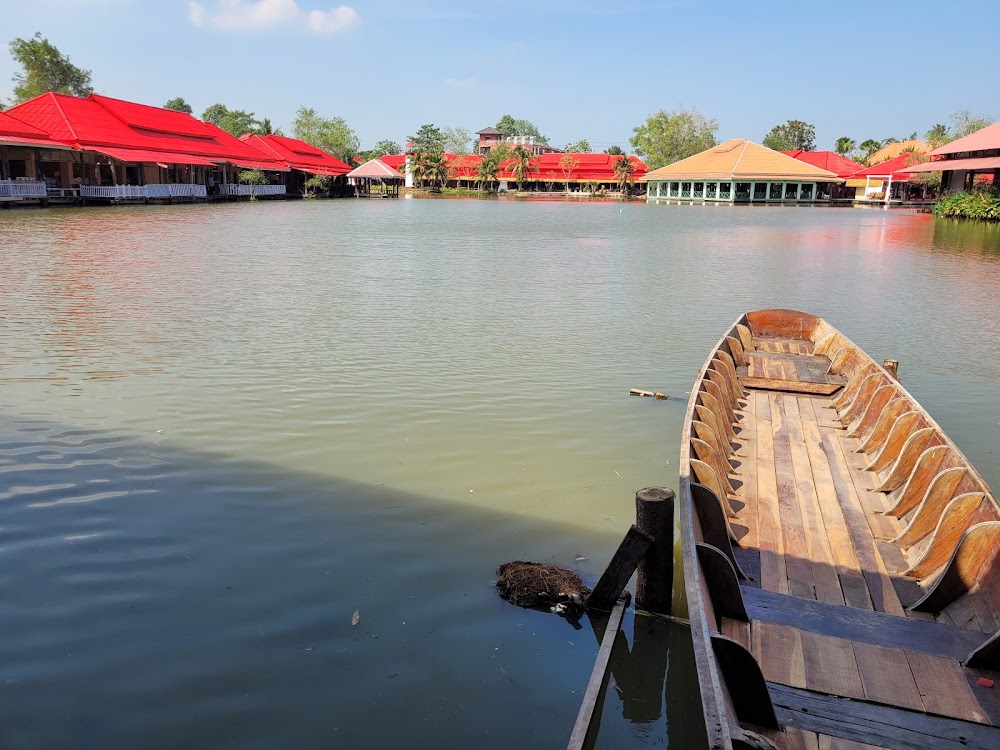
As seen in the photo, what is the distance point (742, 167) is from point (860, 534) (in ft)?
210

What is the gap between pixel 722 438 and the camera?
594 centimetres

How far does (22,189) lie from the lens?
3391cm

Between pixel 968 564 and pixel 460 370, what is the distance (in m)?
6.73

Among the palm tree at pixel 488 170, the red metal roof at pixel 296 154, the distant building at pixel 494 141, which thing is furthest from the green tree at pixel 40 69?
the distant building at pixel 494 141

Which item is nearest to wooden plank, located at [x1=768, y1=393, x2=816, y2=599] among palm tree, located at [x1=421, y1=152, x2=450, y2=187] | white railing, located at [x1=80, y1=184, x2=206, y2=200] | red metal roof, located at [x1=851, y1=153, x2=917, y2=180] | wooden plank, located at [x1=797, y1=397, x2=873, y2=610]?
wooden plank, located at [x1=797, y1=397, x2=873, y2=610]

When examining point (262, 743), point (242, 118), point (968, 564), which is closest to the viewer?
point (262, 743)

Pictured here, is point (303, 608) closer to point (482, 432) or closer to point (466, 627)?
point (466, 627)

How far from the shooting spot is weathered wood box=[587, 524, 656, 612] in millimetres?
4449

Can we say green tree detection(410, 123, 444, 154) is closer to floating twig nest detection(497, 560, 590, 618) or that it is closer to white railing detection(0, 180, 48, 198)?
white railing detection(0, 180, 48, 198)

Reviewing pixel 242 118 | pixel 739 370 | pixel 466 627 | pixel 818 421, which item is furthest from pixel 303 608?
pixel 242 118

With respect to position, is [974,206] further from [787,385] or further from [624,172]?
[624,172]

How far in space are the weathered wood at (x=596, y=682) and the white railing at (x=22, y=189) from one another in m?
37.3


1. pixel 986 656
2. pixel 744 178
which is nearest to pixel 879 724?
pixel 986 656

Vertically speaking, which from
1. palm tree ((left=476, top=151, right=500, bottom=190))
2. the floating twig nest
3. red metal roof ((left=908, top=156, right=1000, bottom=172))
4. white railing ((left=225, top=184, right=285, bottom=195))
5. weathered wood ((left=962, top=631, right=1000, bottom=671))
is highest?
palm tree ((left=476, top=151, right=500, bottom=190))
